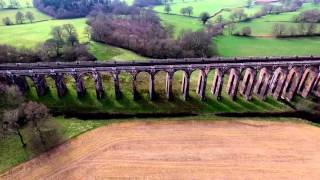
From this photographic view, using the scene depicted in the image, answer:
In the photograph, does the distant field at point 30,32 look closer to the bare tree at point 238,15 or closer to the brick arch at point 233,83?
the brick arch at point 233,83

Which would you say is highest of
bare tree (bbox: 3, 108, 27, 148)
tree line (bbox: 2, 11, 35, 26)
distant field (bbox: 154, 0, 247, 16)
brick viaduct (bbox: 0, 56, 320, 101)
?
distant field (bbox: 154, 0, 247, 16)

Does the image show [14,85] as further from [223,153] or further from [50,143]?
[223,153]

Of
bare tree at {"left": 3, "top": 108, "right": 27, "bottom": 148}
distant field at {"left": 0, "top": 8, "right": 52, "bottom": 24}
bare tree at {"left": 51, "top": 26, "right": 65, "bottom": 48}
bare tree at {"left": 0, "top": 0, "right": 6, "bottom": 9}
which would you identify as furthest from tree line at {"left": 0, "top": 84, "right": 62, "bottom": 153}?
bare tree at {"left": 0, "top": 0, "right": 6, "bottom": 9}

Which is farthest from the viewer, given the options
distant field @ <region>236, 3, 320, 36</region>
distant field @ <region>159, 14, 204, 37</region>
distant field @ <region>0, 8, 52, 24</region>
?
distant field @ <region>0, 8, 52, 24</region>

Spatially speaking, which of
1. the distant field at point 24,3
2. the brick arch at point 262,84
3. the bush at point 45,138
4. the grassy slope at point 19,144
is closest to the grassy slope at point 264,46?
the brick arch at point 262,84

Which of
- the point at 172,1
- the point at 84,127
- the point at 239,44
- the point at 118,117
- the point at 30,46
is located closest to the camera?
the point at 84,127

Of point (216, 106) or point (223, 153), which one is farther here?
point (216, 106)

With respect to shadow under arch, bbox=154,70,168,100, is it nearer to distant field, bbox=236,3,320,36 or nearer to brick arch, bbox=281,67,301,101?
brick arch, bbox=281,67,301,101

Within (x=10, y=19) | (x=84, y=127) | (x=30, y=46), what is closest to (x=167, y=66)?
(x=84, y=127)
